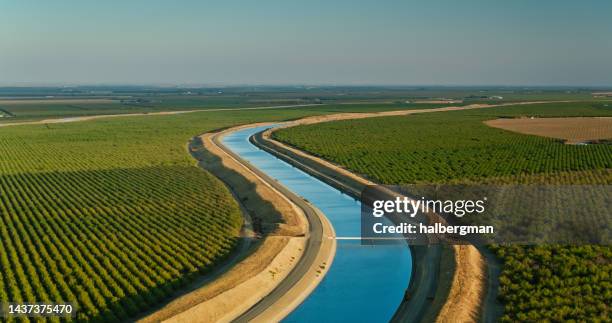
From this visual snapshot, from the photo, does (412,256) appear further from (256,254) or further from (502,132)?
(502,132)

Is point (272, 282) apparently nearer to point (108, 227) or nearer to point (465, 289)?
point (465, 289)

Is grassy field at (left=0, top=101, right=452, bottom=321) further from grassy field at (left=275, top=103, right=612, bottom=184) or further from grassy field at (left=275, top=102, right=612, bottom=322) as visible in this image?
grassy field at (left=275, top=103, right=612, bottom=184)

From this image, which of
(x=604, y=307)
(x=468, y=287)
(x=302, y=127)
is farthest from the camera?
(x=302, y=127)

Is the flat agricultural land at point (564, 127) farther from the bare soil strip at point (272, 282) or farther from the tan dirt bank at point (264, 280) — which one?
the bare soil strip at point (272, 282)

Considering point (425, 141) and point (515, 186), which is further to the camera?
point (425, 141)

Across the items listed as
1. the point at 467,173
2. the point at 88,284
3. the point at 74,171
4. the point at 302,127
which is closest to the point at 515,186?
the point at 467,173

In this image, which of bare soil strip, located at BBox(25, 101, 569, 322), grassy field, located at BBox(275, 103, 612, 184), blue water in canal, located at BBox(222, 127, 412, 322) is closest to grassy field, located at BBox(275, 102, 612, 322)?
grassy field, located at BBox(275, 103, 612, 184)

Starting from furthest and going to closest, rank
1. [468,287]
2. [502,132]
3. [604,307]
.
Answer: [502,132] < [468,287] < [604,307]
